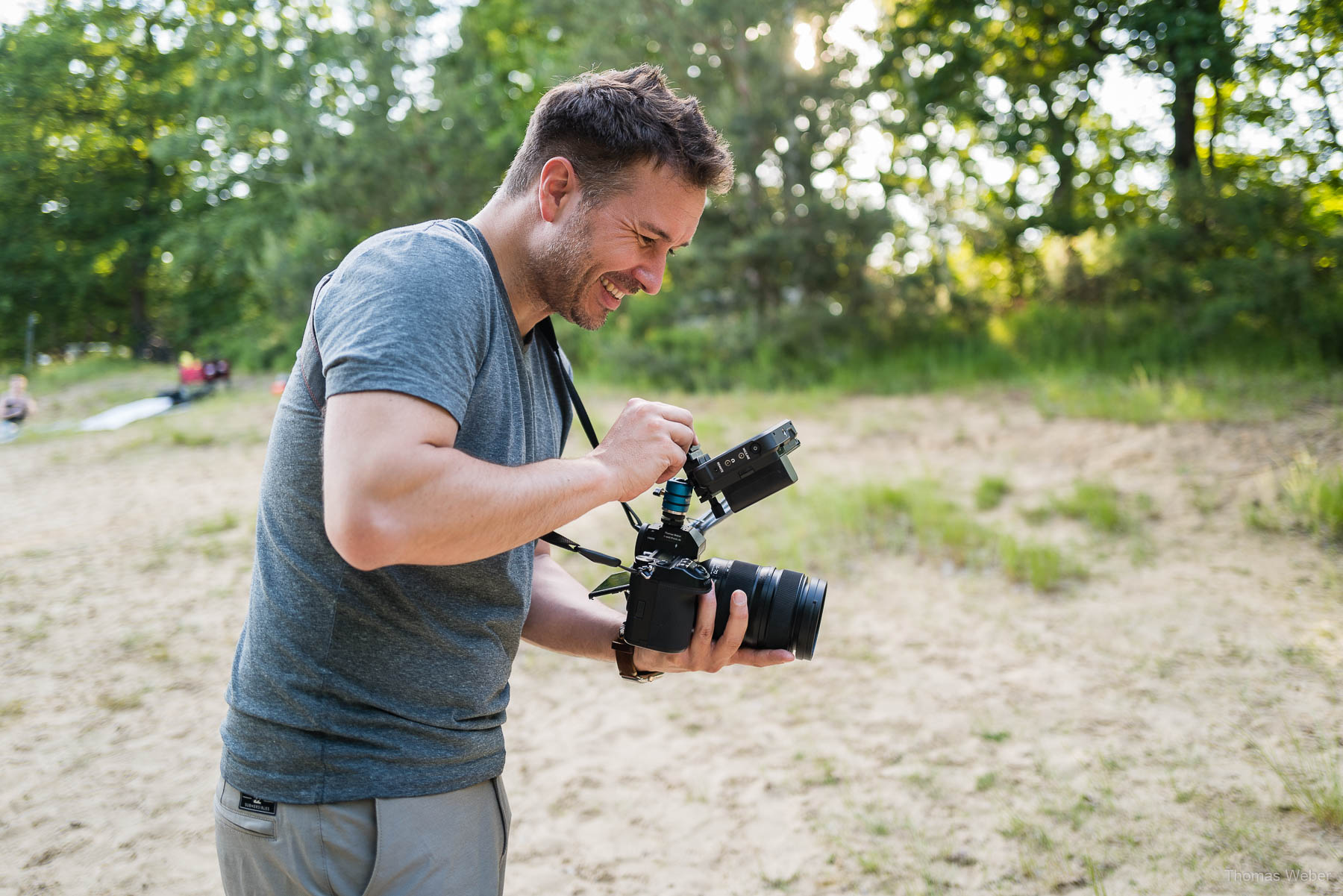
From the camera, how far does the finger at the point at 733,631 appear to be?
1.88 metres

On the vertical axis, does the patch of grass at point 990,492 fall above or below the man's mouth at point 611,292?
below

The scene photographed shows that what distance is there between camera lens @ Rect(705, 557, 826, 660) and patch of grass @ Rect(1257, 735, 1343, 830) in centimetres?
248

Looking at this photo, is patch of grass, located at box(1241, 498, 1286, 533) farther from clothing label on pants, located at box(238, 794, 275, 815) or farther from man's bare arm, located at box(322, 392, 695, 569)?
clothing label on pants, located at box(238, 794, 275, 815)

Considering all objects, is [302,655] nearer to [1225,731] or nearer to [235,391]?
[1225,731]

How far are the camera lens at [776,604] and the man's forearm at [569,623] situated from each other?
0.81ft

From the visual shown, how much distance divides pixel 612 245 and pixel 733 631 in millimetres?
794

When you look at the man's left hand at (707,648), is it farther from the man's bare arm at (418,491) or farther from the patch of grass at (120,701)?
the patch of grass at (120,701)

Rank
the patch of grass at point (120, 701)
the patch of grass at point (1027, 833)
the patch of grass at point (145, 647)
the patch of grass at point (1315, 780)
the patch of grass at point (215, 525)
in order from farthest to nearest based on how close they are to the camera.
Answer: the patch of grass at point (215, 525) → the patch of grass at point (145, 647) → the patch of grass at point (120, 701) → the patch of grass at point (1027, 833) → the patch of grass at point (1315, 780)

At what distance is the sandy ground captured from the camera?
11.3 feet

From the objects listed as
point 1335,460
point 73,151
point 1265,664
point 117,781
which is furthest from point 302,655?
point 73,151

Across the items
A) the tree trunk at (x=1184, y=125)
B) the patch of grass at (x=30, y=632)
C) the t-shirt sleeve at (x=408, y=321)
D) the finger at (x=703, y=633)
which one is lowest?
the patch of grass at (x=30, y=632)

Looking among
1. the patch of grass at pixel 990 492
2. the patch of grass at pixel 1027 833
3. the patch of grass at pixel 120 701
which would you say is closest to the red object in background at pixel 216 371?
the patch of grass at pixel 120 701

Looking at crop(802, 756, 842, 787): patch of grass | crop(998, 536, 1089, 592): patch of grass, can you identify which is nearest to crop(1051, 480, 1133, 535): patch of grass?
crop(998, 536, 1089, 592): patch of grass

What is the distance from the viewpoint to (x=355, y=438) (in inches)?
46.4
